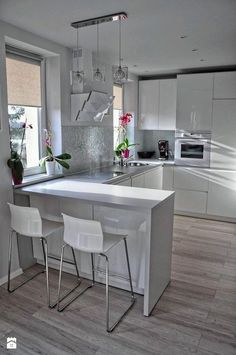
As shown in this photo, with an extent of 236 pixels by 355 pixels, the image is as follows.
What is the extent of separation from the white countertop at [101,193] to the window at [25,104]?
474mm

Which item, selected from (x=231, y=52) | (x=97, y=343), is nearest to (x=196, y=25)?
(x=231, y=52)

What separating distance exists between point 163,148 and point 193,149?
711 millimetres

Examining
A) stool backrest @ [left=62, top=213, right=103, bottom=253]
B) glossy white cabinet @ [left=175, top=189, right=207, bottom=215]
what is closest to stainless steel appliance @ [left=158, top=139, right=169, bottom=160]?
glossy white cabinet @ [left=175, top=189, right=207, bottom=215]

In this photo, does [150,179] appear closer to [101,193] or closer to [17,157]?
[101,193]

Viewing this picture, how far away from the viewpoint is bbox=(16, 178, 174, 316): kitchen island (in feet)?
7.35

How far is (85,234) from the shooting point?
6.97 feet

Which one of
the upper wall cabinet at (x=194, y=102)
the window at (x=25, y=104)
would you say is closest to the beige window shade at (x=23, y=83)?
the window at (x=25, y=104)

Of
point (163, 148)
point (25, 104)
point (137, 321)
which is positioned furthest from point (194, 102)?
point (137, 321)

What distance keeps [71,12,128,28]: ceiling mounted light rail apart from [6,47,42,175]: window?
0.75m

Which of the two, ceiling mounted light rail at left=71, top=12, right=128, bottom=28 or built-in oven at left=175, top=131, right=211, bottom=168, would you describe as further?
built-in oven at left=175, top=131, right=211, bottom=168

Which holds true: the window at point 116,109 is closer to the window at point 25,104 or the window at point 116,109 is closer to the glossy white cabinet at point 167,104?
the glossy white cabinet at point 167,104

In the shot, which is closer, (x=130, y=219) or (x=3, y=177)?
(x=130, y=219)

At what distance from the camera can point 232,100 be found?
4.37 metres

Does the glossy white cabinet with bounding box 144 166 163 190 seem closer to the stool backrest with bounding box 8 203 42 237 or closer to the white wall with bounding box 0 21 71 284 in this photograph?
the white wall with bounding box 0 21 71 284
